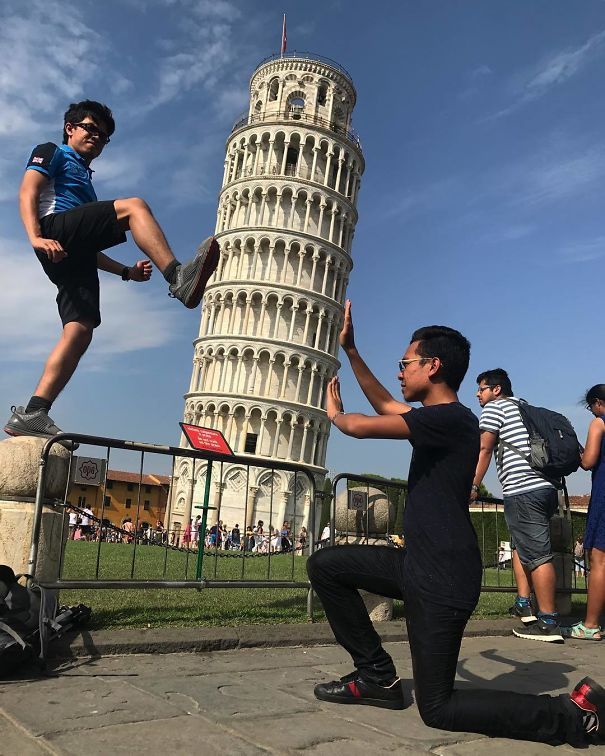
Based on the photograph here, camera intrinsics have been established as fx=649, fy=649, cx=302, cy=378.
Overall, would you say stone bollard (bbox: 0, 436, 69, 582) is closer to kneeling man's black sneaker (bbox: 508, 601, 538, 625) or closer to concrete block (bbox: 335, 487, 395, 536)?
concrete block (bbox: 335, 487, 395, 536)

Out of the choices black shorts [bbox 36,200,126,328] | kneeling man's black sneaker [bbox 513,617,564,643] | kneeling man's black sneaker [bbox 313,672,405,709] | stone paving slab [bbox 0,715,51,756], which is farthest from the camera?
kneeling man's black sneaker [bbox 513,617,564,643]

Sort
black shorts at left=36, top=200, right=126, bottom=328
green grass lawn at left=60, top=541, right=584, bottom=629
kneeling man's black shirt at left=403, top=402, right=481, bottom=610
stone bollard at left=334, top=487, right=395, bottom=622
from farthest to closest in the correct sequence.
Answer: stone bollard at left=334, top=487, right=395, bottom=622
green grass lawn at left=60, top=541, right=584, bottom=629
black shorts at left=36, top=200, right=126, bottom=328
kneeling man's black shirt at left=403, top=402, right=481, bottom=610

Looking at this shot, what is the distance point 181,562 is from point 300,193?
4540cm

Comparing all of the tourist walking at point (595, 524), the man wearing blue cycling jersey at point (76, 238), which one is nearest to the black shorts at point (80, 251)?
the man wearing blue cycling jersey at point (76, 238)

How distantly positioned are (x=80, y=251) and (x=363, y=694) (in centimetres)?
320

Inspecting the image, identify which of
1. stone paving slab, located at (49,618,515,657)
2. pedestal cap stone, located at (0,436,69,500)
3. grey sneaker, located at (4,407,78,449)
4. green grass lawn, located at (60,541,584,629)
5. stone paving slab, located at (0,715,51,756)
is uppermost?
grey sneaker, located at (4,407,78,449)

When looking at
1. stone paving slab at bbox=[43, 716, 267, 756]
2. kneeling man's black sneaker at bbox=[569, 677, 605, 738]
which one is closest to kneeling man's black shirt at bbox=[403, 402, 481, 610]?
kneeling man's black sneaker at bbox=[569, 677, 605, 738]

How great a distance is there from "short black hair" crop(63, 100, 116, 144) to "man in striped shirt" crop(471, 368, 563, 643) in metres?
3.83

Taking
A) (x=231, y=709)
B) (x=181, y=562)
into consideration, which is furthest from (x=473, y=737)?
(x=181, y=562)

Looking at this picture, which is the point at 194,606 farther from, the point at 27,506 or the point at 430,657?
the point at 430,657

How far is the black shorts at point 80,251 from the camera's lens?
165 inches

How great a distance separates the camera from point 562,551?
22.7 ft

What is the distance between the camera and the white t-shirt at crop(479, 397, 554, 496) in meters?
5.48

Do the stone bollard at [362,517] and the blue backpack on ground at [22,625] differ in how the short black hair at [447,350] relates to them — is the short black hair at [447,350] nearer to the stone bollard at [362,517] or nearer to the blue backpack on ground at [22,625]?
the blue backpack on ground at [22,625]
